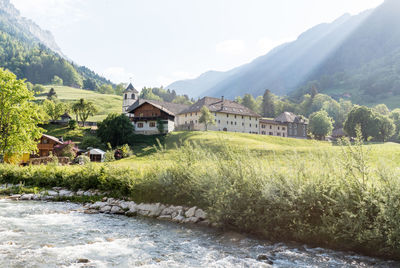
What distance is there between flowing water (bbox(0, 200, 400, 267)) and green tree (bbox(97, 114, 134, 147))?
49.5 metres

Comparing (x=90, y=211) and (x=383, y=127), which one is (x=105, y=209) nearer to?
(x=90, y=211)

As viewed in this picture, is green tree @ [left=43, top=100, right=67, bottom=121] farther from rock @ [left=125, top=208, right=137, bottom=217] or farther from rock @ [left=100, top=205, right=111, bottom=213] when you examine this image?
rock @ [left=125, top=208, right=137, bottom=217]

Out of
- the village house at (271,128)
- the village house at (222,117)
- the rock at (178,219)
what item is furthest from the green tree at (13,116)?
the village house at (271,128)

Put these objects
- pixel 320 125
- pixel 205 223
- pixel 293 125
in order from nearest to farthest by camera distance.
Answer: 1. pixel 205 223
2. pixel 320 125
3. pixel 293 125

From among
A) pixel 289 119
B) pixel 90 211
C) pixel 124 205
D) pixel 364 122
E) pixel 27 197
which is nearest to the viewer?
pixel 90 211

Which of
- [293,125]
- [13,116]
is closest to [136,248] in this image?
[13,116]

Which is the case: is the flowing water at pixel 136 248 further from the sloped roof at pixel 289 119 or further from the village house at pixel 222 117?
the sloped roof at pixel 289 119

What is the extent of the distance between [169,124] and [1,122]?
4618 centimetres

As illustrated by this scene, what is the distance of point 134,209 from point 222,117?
224 feet

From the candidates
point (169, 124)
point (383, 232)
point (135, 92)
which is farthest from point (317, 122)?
point (383, 232)

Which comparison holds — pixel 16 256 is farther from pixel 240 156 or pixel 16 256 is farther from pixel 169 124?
pixel 169 124

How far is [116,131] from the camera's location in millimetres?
67125

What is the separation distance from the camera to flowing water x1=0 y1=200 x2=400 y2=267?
1099 cm

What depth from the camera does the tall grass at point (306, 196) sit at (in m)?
11.0
